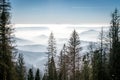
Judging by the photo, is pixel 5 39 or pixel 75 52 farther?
pixel 75 52

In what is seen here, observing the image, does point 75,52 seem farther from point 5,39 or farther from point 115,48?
point 5,39

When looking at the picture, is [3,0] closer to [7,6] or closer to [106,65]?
[7,6]

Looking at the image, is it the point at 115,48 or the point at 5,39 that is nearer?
the point at 5,39

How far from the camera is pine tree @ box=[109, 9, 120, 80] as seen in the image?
44938 millimetres

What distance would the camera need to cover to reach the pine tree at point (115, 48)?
44.9 m

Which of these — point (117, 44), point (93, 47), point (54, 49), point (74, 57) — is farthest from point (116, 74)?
point (54, 49)

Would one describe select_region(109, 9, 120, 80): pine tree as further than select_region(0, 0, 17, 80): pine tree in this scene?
Yes

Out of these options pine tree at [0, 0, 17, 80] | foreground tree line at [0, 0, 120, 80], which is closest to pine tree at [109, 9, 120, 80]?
foreground tree line at [0, 0, 120, 80]

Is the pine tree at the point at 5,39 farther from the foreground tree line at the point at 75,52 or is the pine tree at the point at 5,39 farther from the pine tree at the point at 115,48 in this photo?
the pine tree at the point at 115,48

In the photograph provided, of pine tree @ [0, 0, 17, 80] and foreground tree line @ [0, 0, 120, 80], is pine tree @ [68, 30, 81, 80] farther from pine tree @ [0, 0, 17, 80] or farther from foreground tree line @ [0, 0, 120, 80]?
pine tree @ [0, 0, 17, 80]

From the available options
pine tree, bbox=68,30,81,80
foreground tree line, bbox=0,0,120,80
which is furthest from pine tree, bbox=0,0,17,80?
pine tree, bbox=68,30,81,80

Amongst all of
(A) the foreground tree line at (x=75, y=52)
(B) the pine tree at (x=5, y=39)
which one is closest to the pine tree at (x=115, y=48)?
(A) the foreground tree line at (x=75, y=52)

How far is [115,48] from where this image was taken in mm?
46625

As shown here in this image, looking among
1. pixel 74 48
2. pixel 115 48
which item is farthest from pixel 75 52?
pixel 115 48
